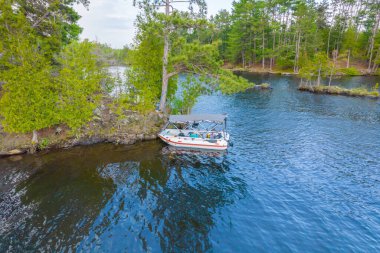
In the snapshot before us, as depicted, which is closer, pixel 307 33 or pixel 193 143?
pixel 193 143

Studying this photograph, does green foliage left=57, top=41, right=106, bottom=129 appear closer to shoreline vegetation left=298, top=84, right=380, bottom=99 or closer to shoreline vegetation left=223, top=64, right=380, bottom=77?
shoreline vegetation left=298, top=84, right=380, bottom=99

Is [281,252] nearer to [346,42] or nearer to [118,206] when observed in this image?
[118,206]

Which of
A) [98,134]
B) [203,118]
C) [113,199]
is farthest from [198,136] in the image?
[113,199]

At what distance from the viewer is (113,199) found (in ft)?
55.6

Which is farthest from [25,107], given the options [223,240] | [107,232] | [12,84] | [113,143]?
[223,240]

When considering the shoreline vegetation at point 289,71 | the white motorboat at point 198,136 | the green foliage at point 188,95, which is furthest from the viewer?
the shoreline vegetation at point 289,71

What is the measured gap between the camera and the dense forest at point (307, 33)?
7906 cm

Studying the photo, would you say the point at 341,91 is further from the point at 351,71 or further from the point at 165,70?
the point at 165,70

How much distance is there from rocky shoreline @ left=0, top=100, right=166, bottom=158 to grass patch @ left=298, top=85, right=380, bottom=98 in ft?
137

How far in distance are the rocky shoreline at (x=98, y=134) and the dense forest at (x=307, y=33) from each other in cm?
6774

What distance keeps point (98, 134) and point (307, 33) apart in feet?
277

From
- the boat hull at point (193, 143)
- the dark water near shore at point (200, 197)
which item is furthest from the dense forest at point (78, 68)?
the boat hull at point (193, 143)

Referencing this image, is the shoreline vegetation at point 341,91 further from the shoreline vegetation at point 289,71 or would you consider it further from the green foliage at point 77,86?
the green foliage at point 77,86

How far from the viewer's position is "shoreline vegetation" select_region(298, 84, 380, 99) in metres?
48.2
